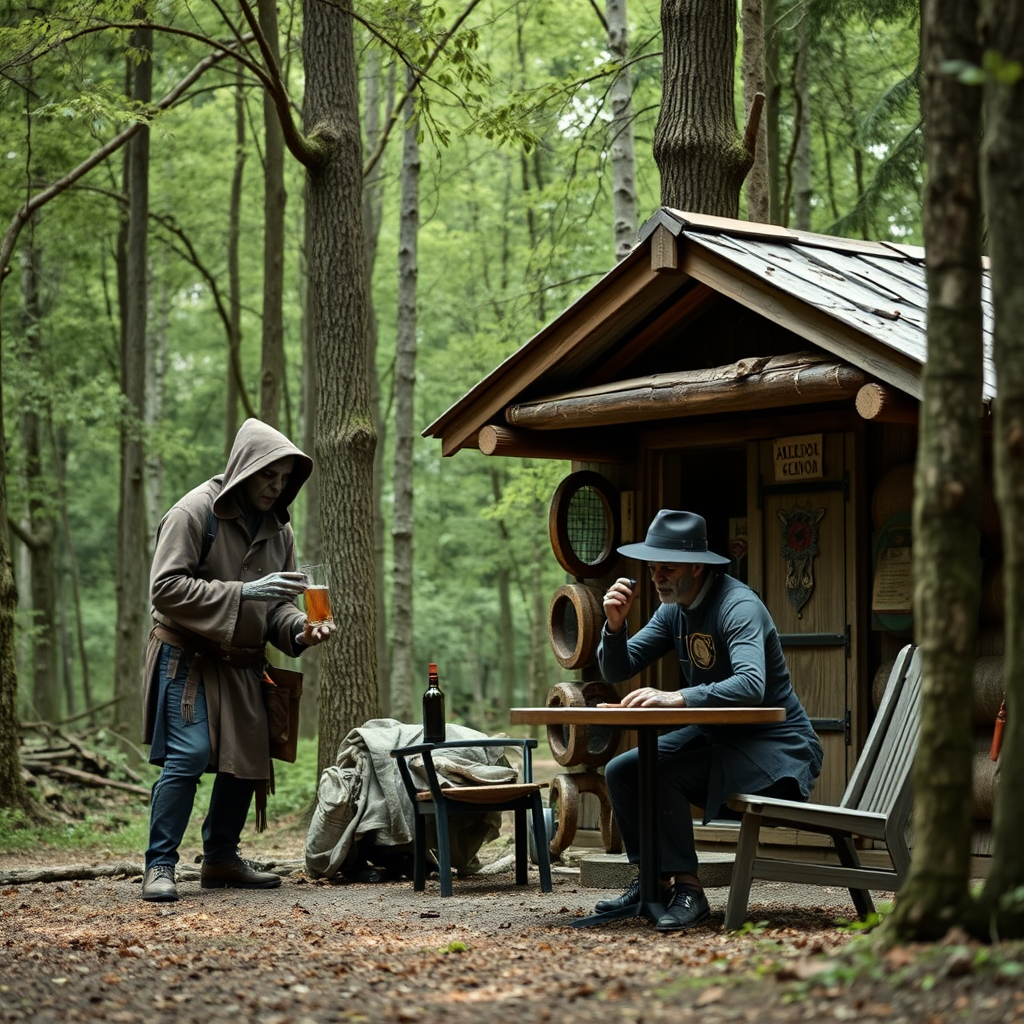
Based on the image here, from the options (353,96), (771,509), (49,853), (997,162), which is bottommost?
(49,853)

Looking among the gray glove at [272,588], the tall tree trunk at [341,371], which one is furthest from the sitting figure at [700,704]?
the tall tree trunk at [341,371]

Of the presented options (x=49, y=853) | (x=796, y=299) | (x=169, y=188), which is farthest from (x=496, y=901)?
(x=169, y=188)

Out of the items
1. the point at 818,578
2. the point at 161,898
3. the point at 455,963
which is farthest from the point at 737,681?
the point at 161,898

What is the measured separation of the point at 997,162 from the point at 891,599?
4.12 metres

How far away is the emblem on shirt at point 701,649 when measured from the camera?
6156 millimetres

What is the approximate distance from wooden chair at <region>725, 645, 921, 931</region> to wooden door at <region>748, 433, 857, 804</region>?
1.86 m

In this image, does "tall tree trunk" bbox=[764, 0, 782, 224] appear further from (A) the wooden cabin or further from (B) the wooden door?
(B) the wooden door

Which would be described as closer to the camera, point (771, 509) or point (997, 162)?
point (997, 162)

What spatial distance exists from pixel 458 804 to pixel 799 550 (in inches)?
95.1

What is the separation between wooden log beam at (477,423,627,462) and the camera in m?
8.67

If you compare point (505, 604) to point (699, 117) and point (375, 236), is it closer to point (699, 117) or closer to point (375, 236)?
point (375, 236)

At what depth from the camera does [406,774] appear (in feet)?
24.8

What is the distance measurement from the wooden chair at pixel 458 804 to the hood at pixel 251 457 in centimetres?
157

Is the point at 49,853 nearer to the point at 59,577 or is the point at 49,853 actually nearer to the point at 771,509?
the point at 771,509
